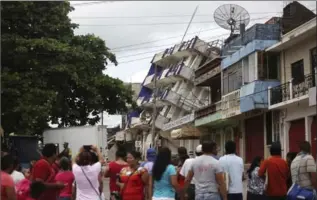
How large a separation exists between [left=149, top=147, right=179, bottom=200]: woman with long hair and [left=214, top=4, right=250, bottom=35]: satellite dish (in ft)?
74.6

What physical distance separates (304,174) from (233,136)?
2593 cm

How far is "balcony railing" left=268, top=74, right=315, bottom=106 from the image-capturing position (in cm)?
2429

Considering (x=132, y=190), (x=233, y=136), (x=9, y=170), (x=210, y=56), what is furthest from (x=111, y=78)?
(x=9, y=170)

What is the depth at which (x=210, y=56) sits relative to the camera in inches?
1852

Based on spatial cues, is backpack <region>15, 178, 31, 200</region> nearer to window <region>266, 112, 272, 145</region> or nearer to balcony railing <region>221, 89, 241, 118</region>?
window <region>266, 112, 272, 145</region>

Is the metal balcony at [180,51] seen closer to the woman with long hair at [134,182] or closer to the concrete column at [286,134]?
the concrete column at [286,134]

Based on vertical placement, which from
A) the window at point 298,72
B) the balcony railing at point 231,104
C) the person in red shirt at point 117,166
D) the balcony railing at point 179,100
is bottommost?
the person in red shirt at point 117,166

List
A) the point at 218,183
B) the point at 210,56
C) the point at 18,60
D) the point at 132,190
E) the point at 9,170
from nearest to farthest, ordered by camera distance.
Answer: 1. the point at 9,170
2. the point at 218,183
3. the point at 132,190
4. the point at 18,60
5. the point at 210,56

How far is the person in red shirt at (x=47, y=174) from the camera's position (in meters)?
8.02

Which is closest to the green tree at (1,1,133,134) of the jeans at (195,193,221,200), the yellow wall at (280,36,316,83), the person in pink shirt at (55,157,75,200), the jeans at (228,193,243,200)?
the yellow wall at (280,36,316,83)

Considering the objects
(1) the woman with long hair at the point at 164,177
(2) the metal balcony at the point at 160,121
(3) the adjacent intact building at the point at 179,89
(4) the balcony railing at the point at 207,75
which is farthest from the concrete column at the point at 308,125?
(2) the metal balcony at the point at 160,121

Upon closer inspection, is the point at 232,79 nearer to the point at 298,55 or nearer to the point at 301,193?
the point at 298,55

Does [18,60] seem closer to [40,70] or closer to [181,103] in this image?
[40,70]

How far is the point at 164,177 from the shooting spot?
28.1 feet
